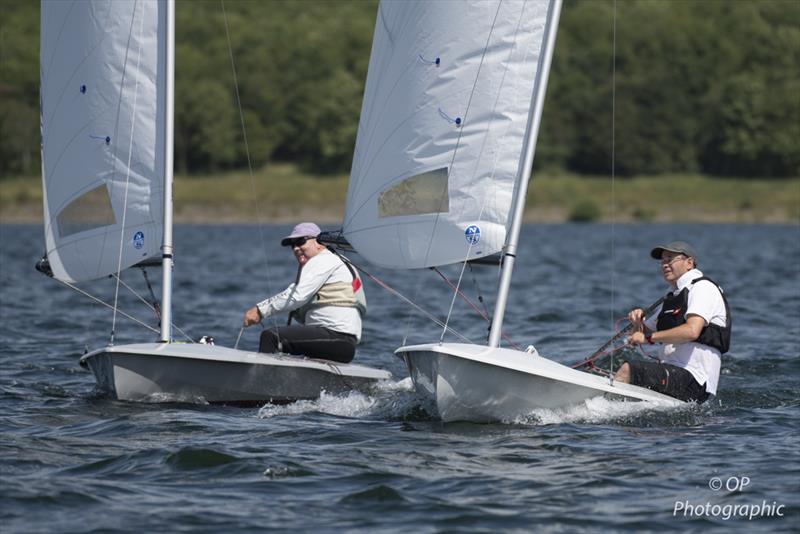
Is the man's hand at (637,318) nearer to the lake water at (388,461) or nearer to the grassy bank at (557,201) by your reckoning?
the lake water at (388,461)

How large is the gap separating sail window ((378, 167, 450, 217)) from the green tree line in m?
61.8

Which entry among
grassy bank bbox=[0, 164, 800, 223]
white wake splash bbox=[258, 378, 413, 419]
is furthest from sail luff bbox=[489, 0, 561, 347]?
grassy bank bbox=[0, 164, 800, 223]

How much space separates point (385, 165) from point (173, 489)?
408cm

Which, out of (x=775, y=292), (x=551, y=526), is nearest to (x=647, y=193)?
(x=775, y=292)

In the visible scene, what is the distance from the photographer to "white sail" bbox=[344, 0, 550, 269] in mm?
11422

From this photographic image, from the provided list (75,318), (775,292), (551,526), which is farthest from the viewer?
(775,292)

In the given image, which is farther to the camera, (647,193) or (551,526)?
(647,193)

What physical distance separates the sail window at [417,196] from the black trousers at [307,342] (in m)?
1.17

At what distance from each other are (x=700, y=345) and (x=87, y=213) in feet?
18.7

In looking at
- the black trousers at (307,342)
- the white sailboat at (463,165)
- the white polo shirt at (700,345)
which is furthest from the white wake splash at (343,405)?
the white polo shirt at (700,345)

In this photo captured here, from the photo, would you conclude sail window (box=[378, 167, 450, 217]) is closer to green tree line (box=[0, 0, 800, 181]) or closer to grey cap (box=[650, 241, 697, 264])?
grey cap (box=[650, 241, 697, 264])

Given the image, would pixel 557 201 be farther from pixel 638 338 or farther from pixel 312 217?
pixel 638 338

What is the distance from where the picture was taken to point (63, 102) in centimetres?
1327

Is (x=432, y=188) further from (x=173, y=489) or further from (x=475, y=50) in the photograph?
(x=173, y=489)
